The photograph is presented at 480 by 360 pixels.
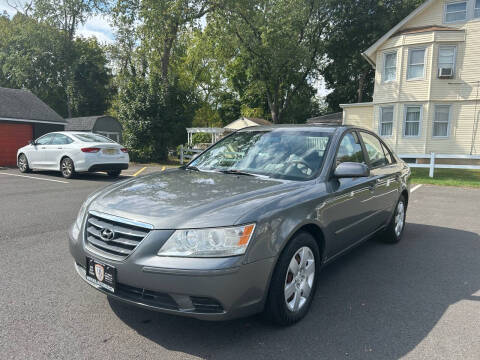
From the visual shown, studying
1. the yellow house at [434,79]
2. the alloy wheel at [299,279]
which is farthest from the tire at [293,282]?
the yellow house at [434,79]

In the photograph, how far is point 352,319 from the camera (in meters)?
3.11

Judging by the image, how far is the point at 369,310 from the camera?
328 cm

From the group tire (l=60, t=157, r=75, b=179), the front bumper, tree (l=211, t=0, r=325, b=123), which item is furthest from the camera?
tree (l=211, t=0, r=325, b=123)

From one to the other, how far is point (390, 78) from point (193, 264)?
2065 cm

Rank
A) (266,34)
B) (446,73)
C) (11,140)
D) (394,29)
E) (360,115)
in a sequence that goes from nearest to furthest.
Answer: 1. (446,73)
2. (11,140)
3. (394,29)
4. (360,115)
5. (266,34)

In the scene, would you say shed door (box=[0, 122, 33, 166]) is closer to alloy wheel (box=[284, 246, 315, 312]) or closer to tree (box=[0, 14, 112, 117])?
alloy wheel (box=[284, 246, 315, 312])

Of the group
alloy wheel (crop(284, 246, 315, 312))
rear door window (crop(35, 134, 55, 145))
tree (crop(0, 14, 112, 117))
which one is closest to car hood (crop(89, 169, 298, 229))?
alloy wheel (crop(284, 246, 315, 312))

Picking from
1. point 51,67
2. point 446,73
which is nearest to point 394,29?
point 446,73

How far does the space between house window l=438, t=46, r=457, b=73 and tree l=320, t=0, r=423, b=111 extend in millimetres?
10432

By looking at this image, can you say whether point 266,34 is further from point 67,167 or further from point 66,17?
point 66,17

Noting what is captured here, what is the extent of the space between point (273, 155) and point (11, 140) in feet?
64.1

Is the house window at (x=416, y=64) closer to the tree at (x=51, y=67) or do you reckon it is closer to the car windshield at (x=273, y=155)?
the car windshield at (x=273, y=155)

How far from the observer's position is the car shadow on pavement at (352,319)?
2.64 metres

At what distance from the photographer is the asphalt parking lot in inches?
103
